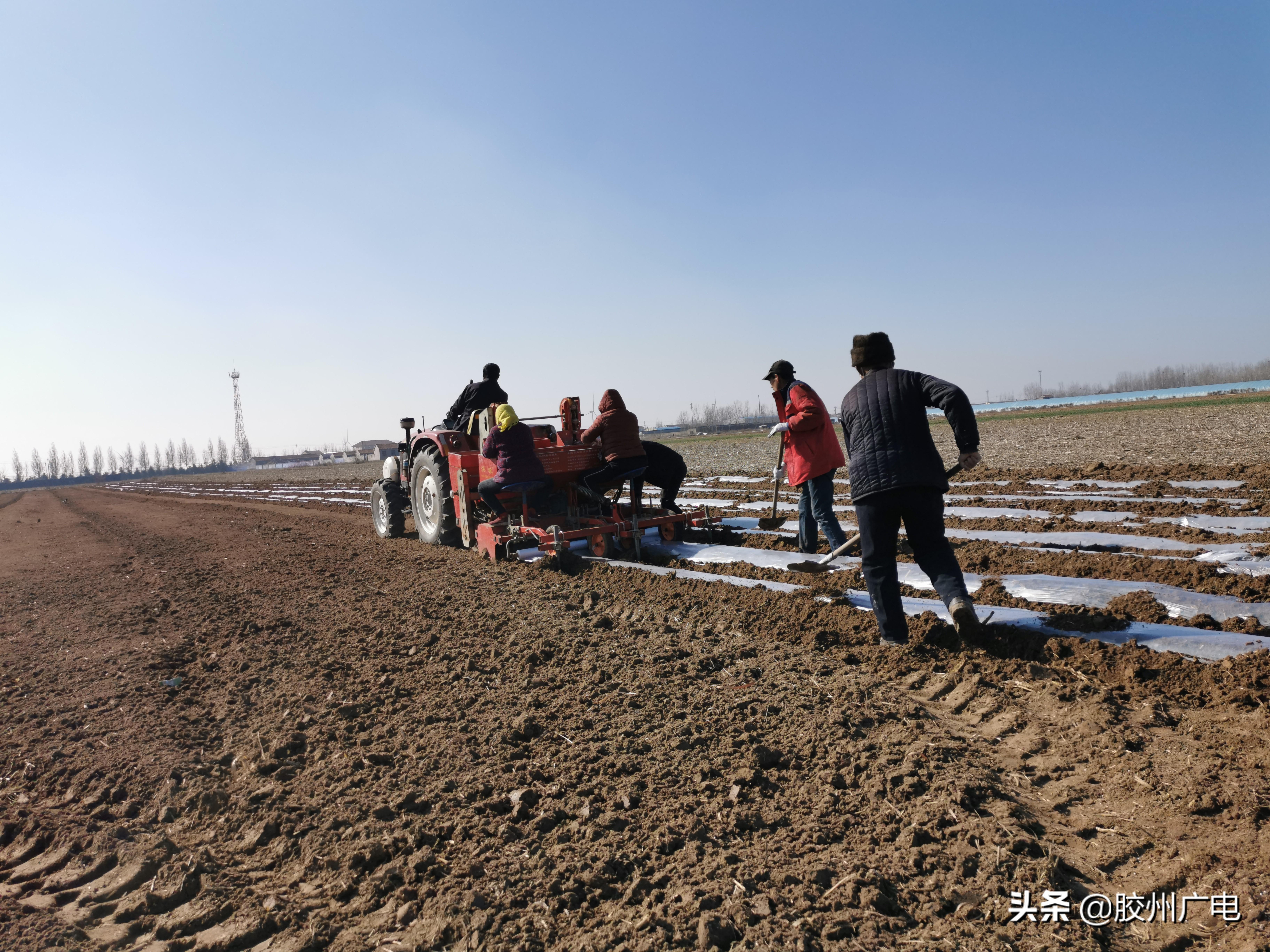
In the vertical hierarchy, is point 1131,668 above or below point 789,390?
below

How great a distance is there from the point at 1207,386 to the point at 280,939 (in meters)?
98.5

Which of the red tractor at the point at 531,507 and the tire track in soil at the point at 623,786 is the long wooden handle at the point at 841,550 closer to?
the tire track in soil at the point at 623,786

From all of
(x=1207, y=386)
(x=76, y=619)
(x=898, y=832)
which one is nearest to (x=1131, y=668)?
(x=898, y=832)

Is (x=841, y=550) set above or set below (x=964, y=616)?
above

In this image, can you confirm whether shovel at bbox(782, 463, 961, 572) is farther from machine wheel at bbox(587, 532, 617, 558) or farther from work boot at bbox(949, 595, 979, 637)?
machine wheel at bbox(587, 532, 617, 558)

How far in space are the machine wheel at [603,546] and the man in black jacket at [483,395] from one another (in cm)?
214

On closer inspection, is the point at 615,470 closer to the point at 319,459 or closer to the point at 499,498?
the point at 499,498

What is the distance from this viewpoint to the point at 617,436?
283 inches

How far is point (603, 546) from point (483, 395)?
2431mm

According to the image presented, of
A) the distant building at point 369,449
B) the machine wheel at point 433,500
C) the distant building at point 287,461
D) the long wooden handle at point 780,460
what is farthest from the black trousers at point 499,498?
the distant building at point 287,461

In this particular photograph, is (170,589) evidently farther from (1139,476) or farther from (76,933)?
(1139,476)

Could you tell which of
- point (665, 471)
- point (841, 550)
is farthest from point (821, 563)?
point (665, 471)

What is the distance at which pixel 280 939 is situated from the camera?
2.12m

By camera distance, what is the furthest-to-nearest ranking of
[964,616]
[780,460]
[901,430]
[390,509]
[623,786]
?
[390,509] < [780,460] < [901,430] < [964,616] < [623,786]
